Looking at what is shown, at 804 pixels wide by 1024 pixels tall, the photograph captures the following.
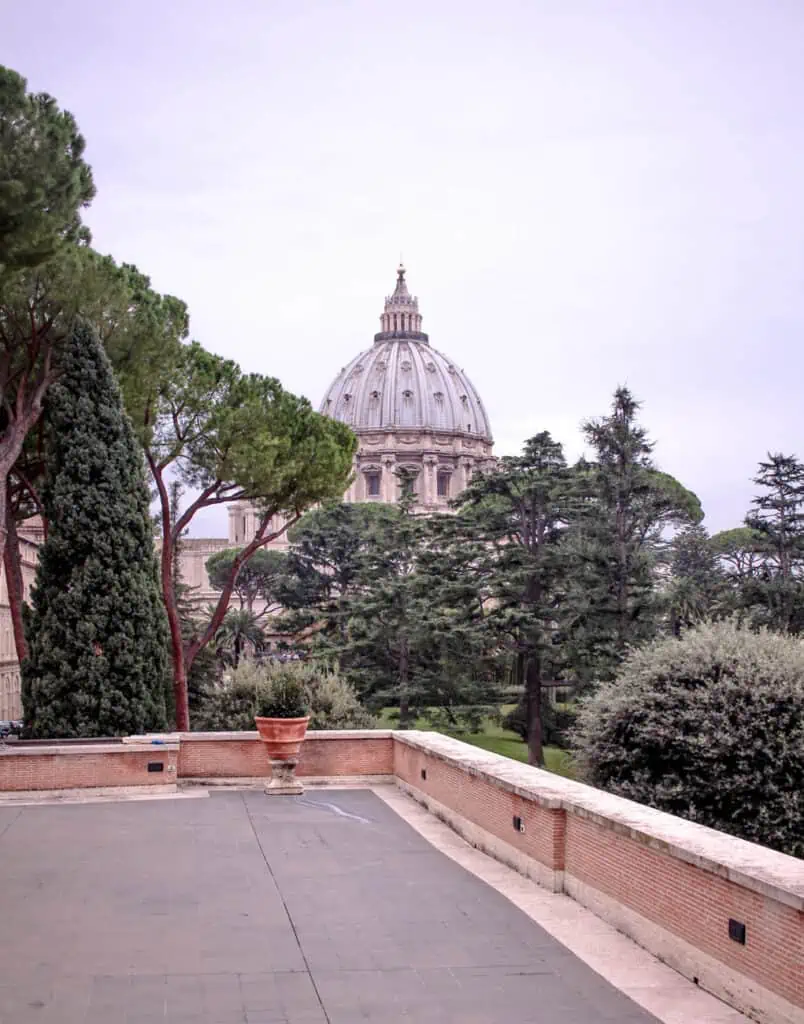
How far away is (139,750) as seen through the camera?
1209 cm

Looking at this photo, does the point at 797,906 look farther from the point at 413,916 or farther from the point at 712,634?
the point at 712,634

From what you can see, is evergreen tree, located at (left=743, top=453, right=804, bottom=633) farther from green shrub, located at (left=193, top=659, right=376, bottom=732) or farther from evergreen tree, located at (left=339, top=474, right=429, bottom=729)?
green shrub, located at (left=193, top=659, right=376, bottom=732)

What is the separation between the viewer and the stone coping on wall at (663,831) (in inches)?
203

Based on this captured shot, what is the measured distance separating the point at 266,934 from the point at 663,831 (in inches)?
90.2

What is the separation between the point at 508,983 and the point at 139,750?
7291 millimetres

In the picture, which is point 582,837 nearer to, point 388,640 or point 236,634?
point 388,640

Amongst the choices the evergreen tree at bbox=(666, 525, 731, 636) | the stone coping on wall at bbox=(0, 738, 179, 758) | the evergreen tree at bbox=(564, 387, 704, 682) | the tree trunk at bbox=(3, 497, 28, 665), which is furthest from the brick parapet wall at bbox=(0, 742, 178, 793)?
the evergreen tree at bbox=(564, 387, 704, 682)

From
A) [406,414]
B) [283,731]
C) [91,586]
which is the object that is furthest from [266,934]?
[406,414]

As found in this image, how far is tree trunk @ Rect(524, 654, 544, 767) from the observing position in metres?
32.0

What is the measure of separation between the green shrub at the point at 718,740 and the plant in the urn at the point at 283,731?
10.5ft

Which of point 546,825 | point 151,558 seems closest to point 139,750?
point 151,558

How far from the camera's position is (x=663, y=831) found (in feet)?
20.7

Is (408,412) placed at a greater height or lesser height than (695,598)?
greater

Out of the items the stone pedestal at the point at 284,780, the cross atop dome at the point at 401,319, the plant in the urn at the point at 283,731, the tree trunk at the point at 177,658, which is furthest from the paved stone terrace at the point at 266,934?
the cross atop dome at the point at 401,319
